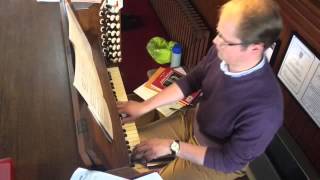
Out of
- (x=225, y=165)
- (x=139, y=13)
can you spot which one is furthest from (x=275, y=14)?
(x=139, y=13)

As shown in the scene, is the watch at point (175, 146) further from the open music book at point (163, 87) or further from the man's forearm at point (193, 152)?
the open music book at point (163, 87)

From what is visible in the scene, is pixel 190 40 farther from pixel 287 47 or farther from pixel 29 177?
pixel 29 177

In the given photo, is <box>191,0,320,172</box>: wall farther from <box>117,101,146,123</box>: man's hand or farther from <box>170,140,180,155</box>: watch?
<box>117,101,146,123</box>: man's hand

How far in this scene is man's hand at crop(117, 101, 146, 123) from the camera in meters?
1.95

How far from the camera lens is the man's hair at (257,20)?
1.38 meters

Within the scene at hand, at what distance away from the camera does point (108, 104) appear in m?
1.66

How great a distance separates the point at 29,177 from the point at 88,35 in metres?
0.99

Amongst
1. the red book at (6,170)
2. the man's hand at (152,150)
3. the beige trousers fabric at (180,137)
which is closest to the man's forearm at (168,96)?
the beige trousers fabric at (180,137)

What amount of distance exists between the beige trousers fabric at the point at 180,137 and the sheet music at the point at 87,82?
0.55 m

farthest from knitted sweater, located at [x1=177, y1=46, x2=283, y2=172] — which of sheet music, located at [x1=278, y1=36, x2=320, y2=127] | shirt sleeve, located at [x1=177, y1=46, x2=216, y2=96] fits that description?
sheet music, located at [x1=278, y1=36, x2=320, y2=127]

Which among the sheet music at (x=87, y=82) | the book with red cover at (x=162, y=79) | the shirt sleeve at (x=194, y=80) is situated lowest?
the book with red cover at (x=162, y=79)

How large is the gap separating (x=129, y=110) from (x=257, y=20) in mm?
865

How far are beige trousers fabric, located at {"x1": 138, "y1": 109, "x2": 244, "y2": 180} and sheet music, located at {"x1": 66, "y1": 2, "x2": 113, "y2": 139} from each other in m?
0.55

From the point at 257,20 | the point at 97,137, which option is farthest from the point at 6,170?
the point at 257,20
